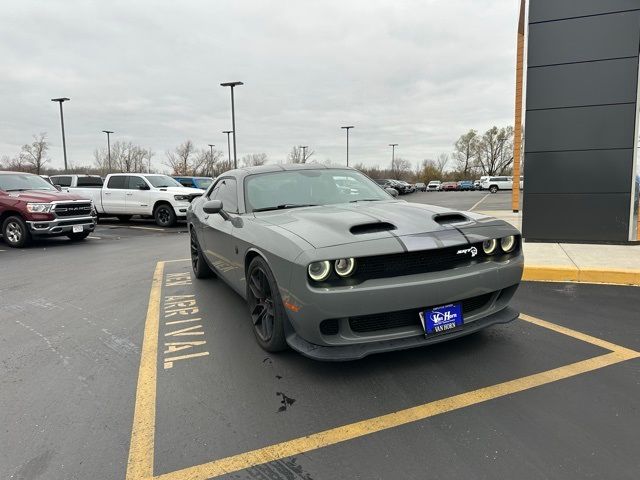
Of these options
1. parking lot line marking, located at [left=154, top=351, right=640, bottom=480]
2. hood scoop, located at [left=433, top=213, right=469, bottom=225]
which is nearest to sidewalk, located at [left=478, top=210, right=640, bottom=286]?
parking lot line marking, located at [left=154, top=351, right=640, bottom=480]

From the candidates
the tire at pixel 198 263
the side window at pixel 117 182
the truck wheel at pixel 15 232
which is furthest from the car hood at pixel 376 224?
the side window at pixel 117 182

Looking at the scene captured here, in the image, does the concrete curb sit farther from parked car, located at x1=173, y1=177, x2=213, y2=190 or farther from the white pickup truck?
parked car, located at x1=173, y1=177, x2=213, y2=190

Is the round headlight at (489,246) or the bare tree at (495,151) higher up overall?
the bare tree at (495,151)

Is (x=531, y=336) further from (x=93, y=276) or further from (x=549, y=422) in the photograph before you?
(x=93, y=276)

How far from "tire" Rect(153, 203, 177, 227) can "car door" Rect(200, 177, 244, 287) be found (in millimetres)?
9431

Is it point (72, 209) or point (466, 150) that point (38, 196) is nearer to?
point (72, 209)

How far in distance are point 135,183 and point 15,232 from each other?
513 centimetres

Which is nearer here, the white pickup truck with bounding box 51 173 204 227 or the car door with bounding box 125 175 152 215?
the white pickup truck with bounding box 51 173 204 227

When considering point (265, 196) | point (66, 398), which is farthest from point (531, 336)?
point (66, 398)

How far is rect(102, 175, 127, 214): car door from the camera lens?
1521 cm

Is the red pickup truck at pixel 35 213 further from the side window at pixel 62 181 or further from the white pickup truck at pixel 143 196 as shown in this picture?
the side window at pixel 62 181

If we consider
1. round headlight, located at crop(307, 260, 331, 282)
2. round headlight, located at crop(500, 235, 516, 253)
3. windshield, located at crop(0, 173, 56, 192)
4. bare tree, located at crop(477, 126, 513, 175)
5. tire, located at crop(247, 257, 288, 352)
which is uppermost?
bare tree, located at crop(477, 126, 513, 175)

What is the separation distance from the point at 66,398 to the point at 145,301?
2.39 meters

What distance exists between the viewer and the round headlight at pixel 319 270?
277 centimetres
